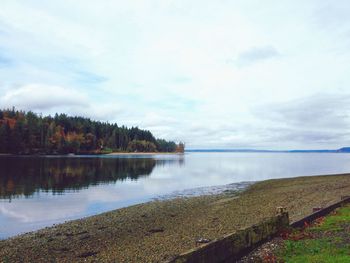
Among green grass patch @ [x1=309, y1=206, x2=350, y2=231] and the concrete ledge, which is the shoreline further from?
the concrete ledge

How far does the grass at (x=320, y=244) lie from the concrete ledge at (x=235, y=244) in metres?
0.84

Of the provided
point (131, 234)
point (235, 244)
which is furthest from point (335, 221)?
point (131, 234)

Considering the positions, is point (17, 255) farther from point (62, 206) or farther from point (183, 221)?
point (62, 206)

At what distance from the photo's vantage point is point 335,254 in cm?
1136

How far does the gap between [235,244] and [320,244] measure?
391 centimetres

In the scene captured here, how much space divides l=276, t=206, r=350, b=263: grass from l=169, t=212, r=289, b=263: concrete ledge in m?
0.84

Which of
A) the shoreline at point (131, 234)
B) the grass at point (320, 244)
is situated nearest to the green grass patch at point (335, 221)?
the grass at point (320, 244)

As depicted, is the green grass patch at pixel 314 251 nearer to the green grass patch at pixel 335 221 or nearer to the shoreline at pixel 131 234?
the green grass patch at pixel 335 221

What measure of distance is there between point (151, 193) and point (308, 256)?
37.0 meters

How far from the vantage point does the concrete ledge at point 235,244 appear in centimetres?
967

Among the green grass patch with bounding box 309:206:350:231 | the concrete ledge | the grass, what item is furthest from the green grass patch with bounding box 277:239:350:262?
the green grass patch with bounding box 309:206:350:231

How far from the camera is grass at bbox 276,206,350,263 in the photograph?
440 inches

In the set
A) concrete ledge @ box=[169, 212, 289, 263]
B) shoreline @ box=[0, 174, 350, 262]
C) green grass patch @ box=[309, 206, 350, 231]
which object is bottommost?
shoreline @ box=[0, 174, 350, 262]

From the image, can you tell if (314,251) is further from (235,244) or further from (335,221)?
(335,221)
